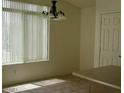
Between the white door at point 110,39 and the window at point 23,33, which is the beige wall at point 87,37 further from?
the window at point 23,33

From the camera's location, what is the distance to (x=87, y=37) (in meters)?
6.92

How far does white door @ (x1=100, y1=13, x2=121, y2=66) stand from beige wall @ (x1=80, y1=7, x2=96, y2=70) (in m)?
1.16

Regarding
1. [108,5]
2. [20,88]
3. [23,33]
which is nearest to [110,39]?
[108,5]

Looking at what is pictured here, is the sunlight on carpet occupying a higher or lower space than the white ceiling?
lower

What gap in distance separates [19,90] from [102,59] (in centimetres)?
265

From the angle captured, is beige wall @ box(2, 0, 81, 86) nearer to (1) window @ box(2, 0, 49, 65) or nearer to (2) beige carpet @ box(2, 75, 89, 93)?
(1) window @ box(2, 0, 49, 65)

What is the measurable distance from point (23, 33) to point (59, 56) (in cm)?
165

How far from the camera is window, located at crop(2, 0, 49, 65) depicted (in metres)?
5.21

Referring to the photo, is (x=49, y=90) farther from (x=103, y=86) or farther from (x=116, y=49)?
(x=103, y=86)

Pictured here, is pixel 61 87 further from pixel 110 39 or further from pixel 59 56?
pixel 110 39

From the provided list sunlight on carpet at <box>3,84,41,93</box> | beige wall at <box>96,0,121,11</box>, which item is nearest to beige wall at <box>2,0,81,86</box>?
sunlight on carpet at <box>3,84,41,93</box>

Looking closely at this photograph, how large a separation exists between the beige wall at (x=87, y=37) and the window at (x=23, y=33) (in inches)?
64.1

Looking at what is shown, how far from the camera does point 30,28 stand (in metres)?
5.75

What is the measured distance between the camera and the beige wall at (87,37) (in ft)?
22.1
